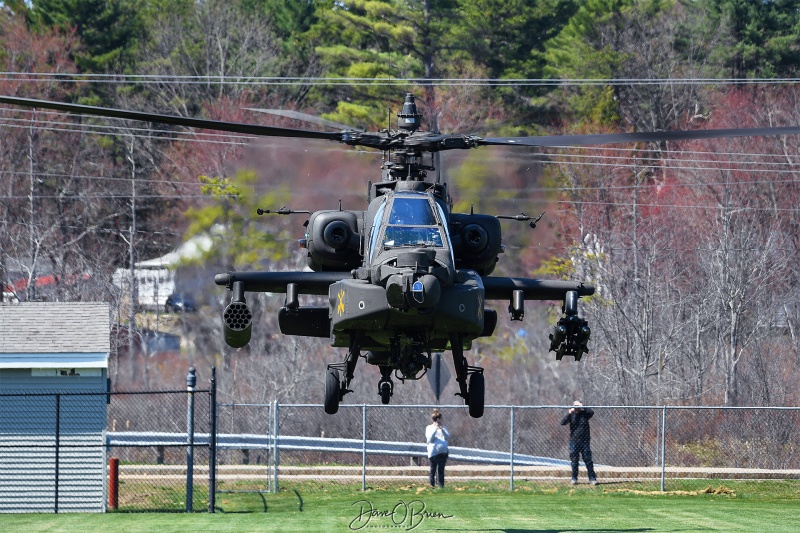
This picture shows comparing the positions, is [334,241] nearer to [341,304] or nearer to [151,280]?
[341,304]

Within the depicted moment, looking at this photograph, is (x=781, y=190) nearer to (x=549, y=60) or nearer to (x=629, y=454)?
(x=549, y=60)

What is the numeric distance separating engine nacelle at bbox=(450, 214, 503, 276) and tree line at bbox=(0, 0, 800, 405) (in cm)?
793

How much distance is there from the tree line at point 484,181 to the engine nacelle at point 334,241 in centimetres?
850

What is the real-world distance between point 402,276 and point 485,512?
33.2ft

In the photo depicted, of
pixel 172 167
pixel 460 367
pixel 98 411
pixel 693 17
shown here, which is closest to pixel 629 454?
pixel 98 411

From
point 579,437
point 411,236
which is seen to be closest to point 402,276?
point 411,236

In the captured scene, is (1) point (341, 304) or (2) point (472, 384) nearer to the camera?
(1) point (341, 304)

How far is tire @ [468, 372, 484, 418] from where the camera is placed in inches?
753

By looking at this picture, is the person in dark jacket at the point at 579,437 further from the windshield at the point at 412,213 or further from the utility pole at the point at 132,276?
the utility pole at the point at 132,276

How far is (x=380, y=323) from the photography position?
17.3 m

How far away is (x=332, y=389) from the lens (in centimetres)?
1881

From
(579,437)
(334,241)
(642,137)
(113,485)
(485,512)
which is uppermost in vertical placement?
(642,137)

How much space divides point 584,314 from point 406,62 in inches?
719

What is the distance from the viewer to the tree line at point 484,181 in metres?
42.6
